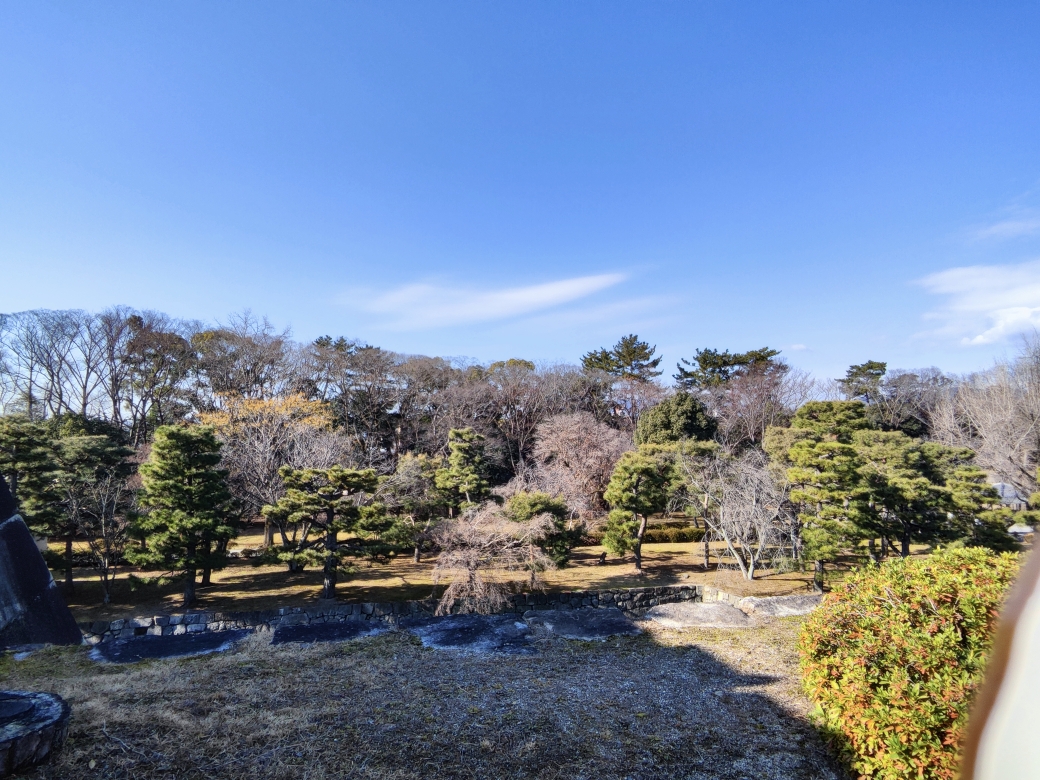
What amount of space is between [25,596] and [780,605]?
485 inches

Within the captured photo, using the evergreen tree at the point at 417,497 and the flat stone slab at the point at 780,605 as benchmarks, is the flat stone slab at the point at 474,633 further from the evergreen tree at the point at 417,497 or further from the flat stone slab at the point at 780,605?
the flat stone slab at the point at 780,605

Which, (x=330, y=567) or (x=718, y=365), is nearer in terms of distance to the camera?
(x=330, y=567)

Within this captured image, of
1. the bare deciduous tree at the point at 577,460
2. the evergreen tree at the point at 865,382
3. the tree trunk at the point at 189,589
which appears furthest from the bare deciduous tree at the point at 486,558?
the evergreen tree at the point at 865,382

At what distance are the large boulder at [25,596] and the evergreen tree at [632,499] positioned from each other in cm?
1058

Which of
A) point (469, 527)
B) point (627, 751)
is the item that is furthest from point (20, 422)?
point (627, 751)

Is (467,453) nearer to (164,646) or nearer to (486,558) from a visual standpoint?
(486,558)

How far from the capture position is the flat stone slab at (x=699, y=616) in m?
8.51

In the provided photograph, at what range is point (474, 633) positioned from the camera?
26.8 feet

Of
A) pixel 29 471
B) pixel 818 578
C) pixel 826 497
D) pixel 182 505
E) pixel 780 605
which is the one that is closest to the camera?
pixel 780 605

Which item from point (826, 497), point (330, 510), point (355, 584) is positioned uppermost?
point (330, 510)

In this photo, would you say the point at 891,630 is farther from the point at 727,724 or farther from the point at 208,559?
the point at 208,559

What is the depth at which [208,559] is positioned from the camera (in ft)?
34.5

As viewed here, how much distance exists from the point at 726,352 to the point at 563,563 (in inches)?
864

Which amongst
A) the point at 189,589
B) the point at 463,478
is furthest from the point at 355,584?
the point at 463,478
